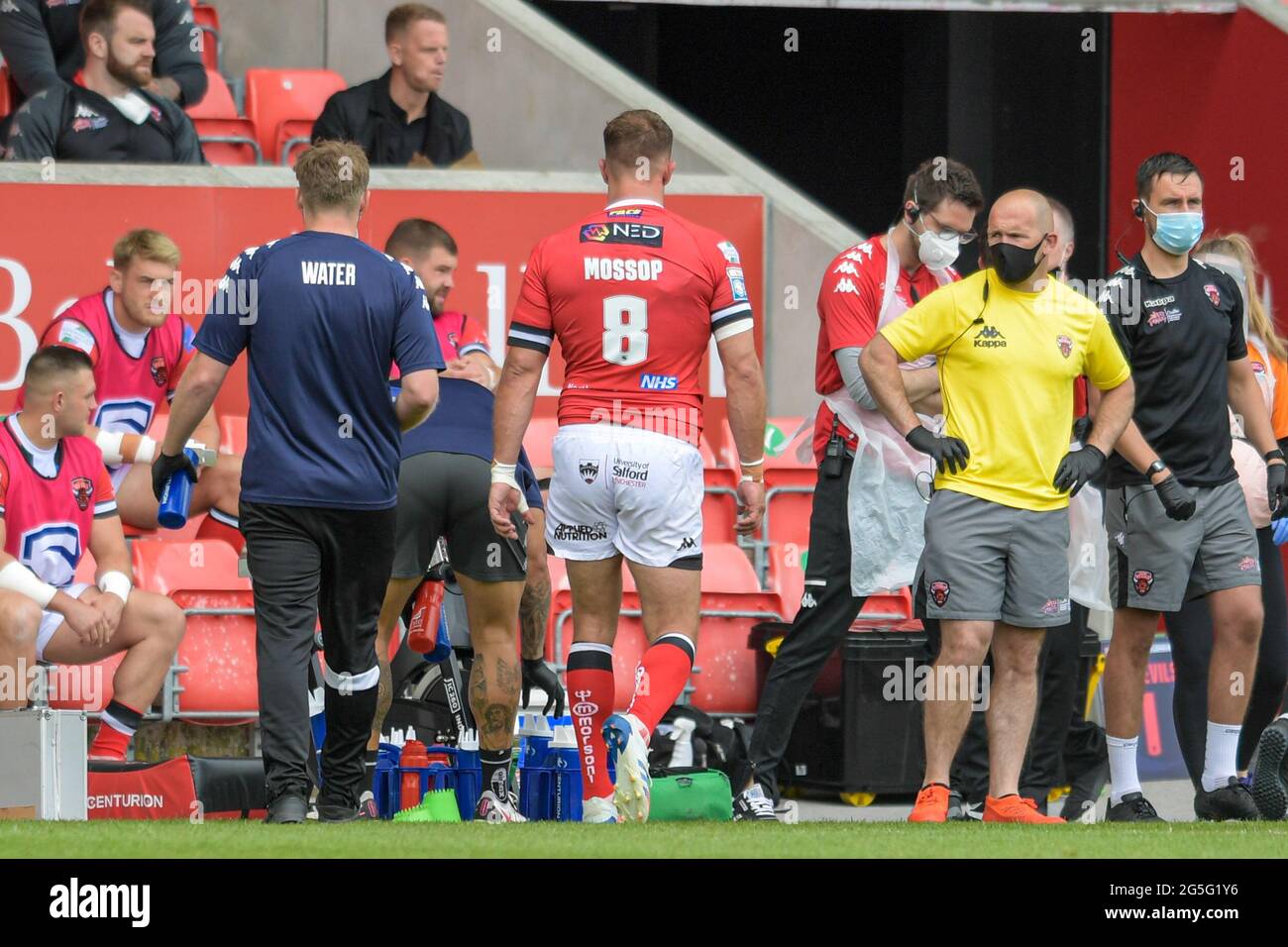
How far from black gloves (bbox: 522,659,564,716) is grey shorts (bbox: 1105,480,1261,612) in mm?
2024

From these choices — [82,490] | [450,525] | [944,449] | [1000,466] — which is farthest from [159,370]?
[1000,466]

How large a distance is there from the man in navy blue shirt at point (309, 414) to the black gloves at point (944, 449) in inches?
59.3

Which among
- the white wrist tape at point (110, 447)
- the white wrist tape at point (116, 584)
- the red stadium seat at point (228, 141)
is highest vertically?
the red stadium seat at point (228, 141)

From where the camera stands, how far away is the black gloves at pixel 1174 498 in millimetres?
7547

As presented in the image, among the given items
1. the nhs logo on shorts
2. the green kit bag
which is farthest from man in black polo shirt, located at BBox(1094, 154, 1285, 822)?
the nhs logo on shorts

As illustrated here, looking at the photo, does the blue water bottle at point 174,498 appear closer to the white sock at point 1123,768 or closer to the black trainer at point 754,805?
the black trainer at point 754,805

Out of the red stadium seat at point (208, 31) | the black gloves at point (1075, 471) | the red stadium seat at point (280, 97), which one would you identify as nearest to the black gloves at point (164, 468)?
the black gloves at point (1075, 471)

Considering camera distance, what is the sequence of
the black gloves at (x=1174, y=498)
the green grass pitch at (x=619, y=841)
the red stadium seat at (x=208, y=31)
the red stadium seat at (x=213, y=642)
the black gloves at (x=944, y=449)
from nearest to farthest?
the green grass pitch at (x=619, y=841), the black gloves at (x=944, y=449), the black gloves at (x=1174, y=498), the red stadium seat at (x=213, y=642), the red stadium seat at (x=208, y=31)

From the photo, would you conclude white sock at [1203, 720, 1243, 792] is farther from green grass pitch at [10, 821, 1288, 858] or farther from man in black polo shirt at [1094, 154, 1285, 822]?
green grass pitch at [10, 821, 1288, 858]

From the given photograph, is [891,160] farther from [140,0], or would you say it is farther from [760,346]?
[140,0]

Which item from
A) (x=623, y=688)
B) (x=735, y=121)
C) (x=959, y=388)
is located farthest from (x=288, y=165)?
(x=735, y=121)

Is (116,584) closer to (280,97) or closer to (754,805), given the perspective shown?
(754,805)

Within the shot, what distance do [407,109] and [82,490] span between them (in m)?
3.56
